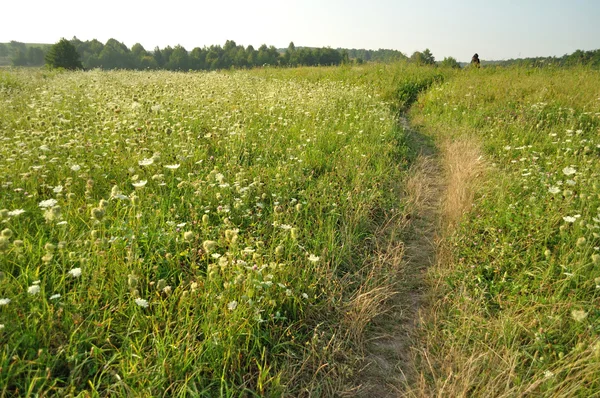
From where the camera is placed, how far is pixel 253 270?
2.33 m

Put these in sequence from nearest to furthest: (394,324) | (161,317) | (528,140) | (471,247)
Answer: (161,317), (394,324), (471,247), (528,140)

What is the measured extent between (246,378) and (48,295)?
1.30m

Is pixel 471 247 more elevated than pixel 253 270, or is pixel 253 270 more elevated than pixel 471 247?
pixel 253 270

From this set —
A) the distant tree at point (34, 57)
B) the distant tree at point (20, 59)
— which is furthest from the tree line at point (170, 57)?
the distant tree at point (34, 57)

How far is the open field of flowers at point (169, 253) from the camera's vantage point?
1.84 metres

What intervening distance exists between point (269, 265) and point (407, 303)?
3.98 ft

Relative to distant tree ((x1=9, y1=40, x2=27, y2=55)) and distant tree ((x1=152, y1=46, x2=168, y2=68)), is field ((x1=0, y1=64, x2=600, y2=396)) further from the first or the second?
distant tree ((x1=9, y1=40, x2=27, y2=55))

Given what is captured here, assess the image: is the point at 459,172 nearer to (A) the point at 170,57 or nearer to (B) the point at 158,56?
(A) the point at 170,57

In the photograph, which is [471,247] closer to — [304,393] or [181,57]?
[304,393]

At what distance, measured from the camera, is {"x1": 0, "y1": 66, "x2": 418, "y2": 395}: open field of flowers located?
1.84 meters

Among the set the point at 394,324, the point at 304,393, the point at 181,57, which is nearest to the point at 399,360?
the point at 394,324

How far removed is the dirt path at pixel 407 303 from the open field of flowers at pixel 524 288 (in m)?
0.18

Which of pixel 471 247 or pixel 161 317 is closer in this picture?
pixel 161 317

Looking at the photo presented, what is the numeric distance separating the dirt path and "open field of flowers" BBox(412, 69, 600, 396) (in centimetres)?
18
